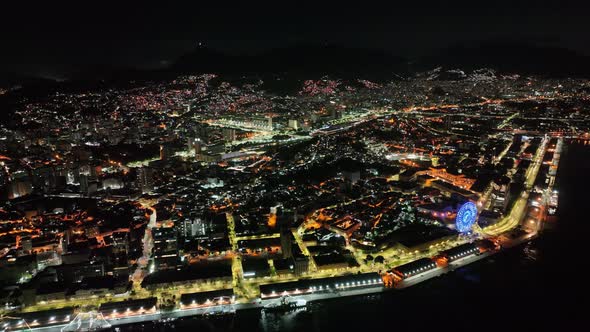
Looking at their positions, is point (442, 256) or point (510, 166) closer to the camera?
point (442, 256)

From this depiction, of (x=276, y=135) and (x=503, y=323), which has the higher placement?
(x=276, y=135)

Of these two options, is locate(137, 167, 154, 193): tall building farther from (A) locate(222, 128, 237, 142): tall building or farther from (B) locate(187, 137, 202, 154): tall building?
(A) locate(222, 128, 237, 142): tall building

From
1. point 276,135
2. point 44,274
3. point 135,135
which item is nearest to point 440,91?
point 276,135

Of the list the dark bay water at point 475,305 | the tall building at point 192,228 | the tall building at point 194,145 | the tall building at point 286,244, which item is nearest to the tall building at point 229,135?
the tall building at point 194,145

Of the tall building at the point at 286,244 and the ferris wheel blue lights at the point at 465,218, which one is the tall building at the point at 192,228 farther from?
the ferris wheel blue lights at the point at 465,218

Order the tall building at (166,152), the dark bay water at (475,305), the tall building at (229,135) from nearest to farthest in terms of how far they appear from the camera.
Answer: the dark bay water at (475,305) → the tall building at (166,152) → the tall building at (229,135)

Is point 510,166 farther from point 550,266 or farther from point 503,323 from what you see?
point 503,323
